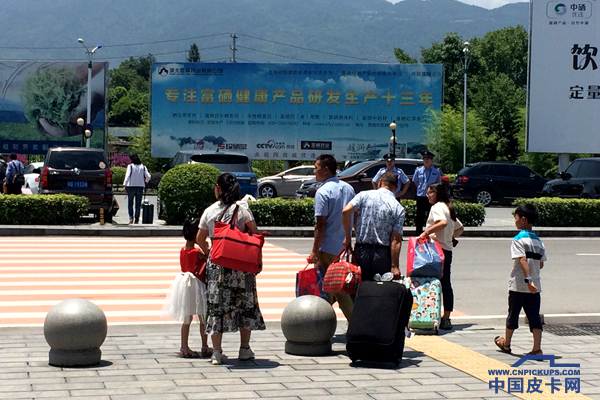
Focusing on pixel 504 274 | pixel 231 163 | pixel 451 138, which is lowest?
pixel 504 274

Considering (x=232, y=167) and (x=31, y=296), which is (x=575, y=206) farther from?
(x=31, y=296)

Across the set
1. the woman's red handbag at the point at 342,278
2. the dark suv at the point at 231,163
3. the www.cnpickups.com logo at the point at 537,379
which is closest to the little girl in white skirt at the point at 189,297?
the woman's red handbag at the point at 342,278

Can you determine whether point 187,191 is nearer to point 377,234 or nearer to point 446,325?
point 446,325

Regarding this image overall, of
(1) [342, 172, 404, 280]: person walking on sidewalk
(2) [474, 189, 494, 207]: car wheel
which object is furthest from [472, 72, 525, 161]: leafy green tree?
(1) [342, 172, 404, 280]: person walking on sidewalk

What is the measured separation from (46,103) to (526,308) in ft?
155

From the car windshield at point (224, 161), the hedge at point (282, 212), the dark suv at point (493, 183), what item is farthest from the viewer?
the dark suv at point (493, 183)

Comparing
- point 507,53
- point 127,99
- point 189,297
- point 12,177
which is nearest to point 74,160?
point 12,177

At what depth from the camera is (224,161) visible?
23547mm

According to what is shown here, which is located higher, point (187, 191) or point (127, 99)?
point (127, 99)

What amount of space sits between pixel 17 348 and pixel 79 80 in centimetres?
4622

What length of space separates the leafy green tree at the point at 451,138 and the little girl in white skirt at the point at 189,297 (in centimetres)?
3860

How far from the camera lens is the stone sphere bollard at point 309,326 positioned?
24.3 feet

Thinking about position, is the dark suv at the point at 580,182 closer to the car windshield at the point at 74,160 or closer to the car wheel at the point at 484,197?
the car wheel at the point at 484,197

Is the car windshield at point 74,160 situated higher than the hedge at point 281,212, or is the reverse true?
the car windshield at point 74,160
